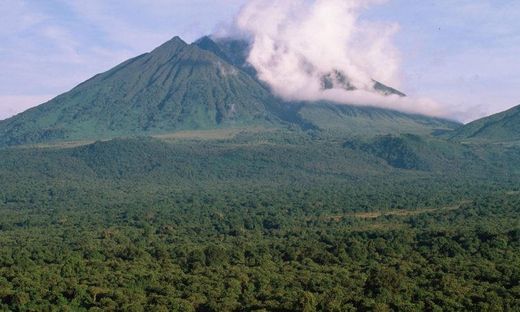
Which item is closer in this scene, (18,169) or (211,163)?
(18,169)

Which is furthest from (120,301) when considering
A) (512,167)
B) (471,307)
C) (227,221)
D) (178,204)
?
(512,167)

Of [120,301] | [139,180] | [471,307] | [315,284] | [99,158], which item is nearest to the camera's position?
[471,307]

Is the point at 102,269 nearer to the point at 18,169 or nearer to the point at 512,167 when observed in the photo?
the point at 18,169

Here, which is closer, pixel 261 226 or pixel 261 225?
pixel 261 226

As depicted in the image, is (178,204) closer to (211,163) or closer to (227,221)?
(227,221)

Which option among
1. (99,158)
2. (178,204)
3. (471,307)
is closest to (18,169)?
(99,158)

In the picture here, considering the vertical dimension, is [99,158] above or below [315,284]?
above

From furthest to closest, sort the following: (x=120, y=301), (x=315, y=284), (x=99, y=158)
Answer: (x=99, y=158) < (x=315, y=284) < (x=120, y=301)
